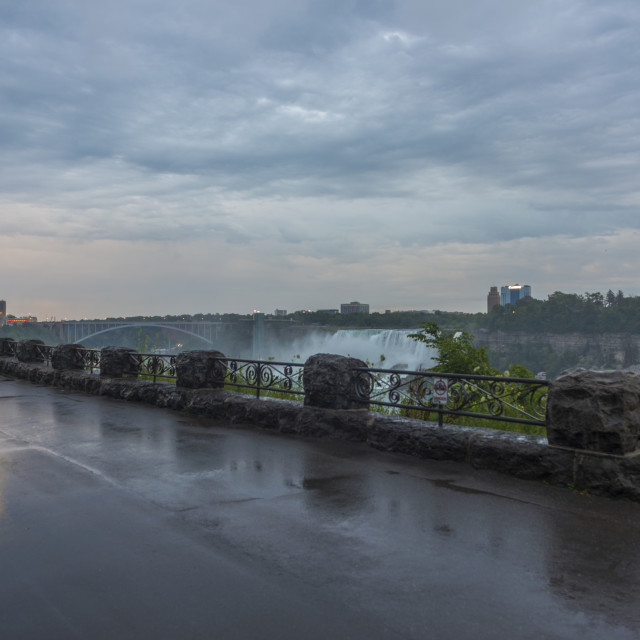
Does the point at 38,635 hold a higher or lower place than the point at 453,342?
lower

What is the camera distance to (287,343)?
9775 centimetres

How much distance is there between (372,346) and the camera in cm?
7719

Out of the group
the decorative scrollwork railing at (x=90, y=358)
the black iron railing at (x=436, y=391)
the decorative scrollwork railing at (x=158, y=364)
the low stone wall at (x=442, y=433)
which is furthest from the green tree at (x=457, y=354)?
the decorative scrollwork railing at (x=90, y=358)

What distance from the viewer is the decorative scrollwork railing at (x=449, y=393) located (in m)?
6.70

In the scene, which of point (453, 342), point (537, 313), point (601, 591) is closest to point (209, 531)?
point (601, 591)

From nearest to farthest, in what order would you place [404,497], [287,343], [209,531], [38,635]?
[38,635] → [209,531] → [404,497] → [287,343]

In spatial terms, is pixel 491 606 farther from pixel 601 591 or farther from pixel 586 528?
pixel 586 528

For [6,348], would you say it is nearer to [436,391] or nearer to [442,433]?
[436,391]

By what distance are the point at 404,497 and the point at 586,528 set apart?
1577mm

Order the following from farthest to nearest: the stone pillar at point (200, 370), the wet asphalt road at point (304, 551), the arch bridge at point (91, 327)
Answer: the arch bridge at point (91, 327) < the stone pillar at point (200, 370) < the wet asphalt road at point (304, 551)

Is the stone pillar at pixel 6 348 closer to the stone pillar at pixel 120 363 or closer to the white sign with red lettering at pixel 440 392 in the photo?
the stone pillar at pixel 120 363

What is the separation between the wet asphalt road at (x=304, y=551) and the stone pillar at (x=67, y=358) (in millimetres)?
9592

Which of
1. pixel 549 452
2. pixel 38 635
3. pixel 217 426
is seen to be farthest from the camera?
pixel 217 426

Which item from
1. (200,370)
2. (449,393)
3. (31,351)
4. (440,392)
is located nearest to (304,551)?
(440,392)
